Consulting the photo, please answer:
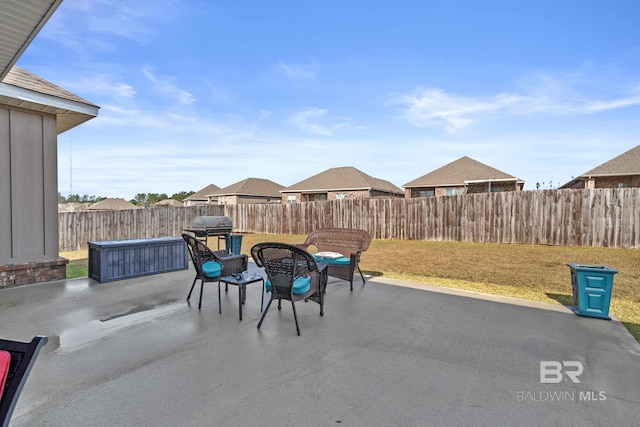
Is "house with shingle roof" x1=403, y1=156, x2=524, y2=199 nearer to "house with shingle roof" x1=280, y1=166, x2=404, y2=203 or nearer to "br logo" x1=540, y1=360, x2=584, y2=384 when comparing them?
"house with shingle roof" x1=280, y1=166, x2=404, y2=203

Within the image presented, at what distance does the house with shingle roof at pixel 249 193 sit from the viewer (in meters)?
32.1

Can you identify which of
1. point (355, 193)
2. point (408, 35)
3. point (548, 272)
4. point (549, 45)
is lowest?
point (548, 272)

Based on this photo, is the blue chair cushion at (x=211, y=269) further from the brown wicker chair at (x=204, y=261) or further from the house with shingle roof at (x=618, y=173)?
the house with shingle roof at (x=618, y=173)

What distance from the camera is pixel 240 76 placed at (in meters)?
13.4

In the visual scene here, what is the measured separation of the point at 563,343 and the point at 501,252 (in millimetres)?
6871

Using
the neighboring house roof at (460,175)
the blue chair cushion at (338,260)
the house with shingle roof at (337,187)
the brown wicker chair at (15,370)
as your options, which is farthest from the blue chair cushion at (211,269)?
the house with shingle roof at (337,187)

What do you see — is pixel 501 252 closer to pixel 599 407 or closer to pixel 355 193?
pixel 599 407

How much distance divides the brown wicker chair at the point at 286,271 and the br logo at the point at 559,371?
2195 millimetres

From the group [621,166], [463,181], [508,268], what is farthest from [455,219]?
[621,166]

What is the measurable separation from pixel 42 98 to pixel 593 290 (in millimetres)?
8604

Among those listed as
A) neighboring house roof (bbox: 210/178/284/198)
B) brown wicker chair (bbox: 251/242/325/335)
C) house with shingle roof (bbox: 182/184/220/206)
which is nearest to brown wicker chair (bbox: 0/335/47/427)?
brown wicker chair (bbox: 251/242/325/335)

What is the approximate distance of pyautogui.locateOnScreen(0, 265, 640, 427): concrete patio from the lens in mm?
1969

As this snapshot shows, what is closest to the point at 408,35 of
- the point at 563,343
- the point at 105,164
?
the point at 563,343

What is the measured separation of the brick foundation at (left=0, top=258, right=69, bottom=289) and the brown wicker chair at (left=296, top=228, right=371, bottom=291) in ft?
14.9
